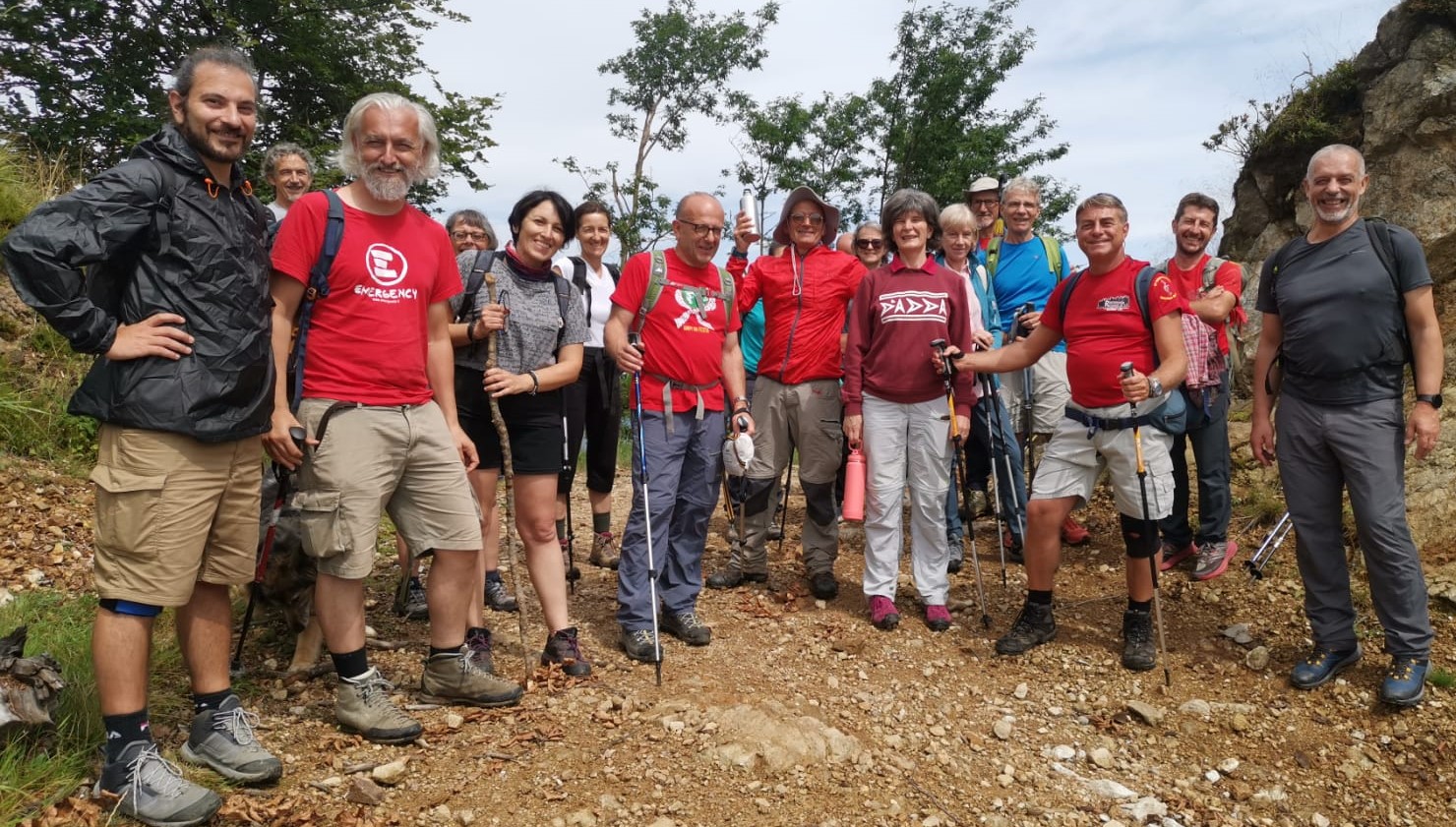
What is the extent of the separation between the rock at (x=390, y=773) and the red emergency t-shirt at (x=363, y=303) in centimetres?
148

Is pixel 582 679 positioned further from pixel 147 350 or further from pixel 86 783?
pixel 147 350

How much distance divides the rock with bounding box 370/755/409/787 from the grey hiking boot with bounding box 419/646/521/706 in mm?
553

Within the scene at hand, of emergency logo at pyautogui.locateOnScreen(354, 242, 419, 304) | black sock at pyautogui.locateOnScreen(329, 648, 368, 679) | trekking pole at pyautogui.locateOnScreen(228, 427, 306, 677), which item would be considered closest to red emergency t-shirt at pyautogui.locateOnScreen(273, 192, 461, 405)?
emergency logo at pyautogui.locateOnScreen(354, 242, 419, 304)

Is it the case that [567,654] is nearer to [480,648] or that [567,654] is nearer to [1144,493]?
[480,648]

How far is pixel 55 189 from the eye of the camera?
30.0 ft

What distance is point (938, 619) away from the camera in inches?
217

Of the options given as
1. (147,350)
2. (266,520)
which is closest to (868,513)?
(266,520)

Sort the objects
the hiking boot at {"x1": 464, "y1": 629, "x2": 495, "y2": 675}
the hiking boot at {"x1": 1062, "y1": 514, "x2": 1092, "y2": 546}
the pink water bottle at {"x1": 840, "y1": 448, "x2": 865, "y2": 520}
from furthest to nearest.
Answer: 1. the hiking boot at {"x1": 1062, "y1": 514, "x2": 1092, "y2": 546}
2. the pink water bottle at {"x1": 840, "y1": 448, "x2": 865, "y2": 520}
3. the hiking boot at {"x1": 464, "y1": 629, "x2": 495, "y2": 675}

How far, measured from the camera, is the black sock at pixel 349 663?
3658mm

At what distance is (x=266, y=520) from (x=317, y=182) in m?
12.8

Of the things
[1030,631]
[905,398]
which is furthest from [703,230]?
[1030,631]

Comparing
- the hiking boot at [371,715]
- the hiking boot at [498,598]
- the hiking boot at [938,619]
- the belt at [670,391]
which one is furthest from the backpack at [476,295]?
the hiking boot at [938,619]

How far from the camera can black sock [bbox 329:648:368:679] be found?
3.66 metres

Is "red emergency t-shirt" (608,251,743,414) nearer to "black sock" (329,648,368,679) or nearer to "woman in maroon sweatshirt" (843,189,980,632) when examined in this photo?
"woman in maroon sweatshirt" (843,189,980,632)
